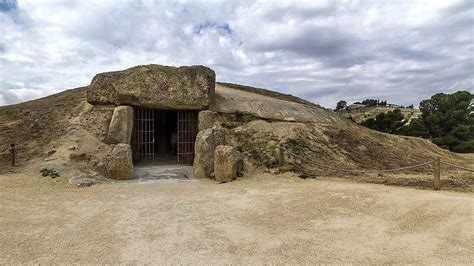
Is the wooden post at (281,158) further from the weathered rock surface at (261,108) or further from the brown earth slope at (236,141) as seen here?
the weathered rock surface at (261,108)

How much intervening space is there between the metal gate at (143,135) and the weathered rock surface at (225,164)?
3393 mm

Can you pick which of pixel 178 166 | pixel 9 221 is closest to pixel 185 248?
pixel 9 221

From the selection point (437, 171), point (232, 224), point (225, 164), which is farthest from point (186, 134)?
point (437, 171)

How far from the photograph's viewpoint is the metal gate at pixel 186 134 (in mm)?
11891

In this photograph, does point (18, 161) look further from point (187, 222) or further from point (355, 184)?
point (355, 184)

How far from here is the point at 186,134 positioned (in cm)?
1204

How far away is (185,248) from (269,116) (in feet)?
29.3

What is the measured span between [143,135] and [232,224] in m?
7.22

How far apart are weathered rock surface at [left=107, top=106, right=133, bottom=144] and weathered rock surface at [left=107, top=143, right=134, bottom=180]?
131 cm

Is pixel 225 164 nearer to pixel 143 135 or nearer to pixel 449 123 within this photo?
pixel 143 135

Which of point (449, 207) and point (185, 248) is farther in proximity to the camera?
point (449, 207)

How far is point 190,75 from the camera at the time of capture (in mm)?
11648

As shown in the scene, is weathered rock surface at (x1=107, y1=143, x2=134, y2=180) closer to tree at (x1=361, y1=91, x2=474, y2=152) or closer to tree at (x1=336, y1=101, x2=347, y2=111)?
tree at (x1=361, y1=91, x2=474, y2=152)

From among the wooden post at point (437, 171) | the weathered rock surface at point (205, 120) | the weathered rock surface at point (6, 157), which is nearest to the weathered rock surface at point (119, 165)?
the weathered rock surface at point (205, 120)
